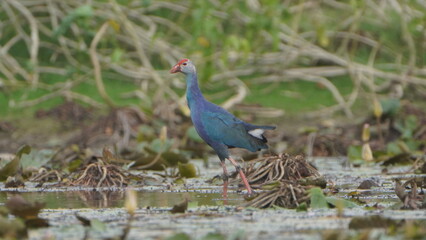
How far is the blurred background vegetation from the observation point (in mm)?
12250

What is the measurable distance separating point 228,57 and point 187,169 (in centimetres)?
476

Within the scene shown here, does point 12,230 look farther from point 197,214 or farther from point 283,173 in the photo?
point 283,173

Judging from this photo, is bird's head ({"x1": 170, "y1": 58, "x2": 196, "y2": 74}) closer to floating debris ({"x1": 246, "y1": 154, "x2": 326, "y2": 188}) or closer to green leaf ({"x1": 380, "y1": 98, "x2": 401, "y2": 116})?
floating debris ({"x1": 246, "y1": 154, "x2": 326, "y2": 188})

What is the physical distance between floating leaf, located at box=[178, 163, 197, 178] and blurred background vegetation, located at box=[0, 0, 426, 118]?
3504mm

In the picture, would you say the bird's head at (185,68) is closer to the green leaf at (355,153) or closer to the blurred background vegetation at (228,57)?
the green leaf at (355,153)

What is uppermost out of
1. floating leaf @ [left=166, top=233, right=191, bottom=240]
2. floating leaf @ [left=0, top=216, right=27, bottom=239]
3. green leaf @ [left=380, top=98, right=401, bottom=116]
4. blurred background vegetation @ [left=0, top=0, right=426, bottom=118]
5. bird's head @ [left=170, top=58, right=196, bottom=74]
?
blurred background vegetation @ [left=0, top=0, right=426, bottom=118]

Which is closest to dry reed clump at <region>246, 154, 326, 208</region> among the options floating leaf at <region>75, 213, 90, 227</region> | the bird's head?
the bird's head

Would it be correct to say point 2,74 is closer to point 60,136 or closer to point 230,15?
point 60,136

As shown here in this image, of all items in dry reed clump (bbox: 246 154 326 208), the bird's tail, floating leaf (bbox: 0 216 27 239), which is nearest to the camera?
floating leaf (bbox: 0 216 27 239)

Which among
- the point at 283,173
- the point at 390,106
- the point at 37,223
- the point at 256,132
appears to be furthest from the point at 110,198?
the point at 390,106

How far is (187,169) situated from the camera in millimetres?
8023

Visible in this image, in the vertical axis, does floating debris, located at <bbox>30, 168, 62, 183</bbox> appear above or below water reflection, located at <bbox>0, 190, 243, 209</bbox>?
above

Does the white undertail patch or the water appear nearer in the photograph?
the water

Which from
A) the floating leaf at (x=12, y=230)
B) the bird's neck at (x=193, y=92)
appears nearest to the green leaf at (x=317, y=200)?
the floating leaf at (x=12, y=230)
